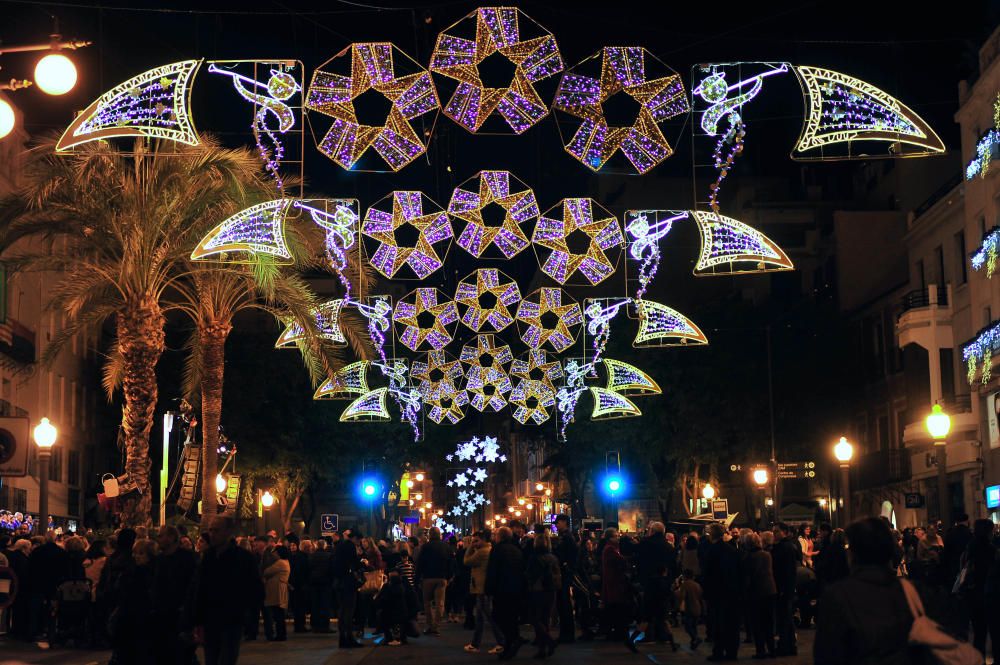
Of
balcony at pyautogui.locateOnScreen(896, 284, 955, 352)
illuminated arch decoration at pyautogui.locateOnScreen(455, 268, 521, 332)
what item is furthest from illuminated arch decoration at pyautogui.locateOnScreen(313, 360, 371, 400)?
balcony at pyautogui.locateOnScreen(896, 284, 955, 352)

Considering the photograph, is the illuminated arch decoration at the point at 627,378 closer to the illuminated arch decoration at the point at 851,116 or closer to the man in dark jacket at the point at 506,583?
the man in dark jacket at the point at 506,583

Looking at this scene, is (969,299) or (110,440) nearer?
(969,299)

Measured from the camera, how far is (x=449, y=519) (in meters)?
180

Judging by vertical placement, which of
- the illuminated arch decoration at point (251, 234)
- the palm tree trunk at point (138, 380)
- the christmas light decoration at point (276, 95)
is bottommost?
the palm tree trunk at point (138, 380)

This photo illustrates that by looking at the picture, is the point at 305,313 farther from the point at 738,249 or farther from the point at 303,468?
the point at 303,468

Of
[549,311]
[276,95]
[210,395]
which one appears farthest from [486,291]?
[276,95]

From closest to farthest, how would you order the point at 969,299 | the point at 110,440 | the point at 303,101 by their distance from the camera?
the point at 303,101 → the point at 969,299 → the point at 110,440

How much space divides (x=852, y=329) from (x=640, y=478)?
2264cm

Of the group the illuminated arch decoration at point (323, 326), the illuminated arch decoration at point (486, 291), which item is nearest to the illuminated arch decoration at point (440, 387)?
the illuminated arch decoration at point (486, 291)

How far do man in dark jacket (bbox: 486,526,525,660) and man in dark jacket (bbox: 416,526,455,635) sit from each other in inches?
234

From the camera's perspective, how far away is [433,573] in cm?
2786

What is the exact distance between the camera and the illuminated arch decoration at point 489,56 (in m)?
19.5

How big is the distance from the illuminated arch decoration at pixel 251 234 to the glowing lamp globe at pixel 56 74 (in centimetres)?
834

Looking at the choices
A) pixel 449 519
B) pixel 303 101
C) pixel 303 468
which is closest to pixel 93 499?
pixel 303 468
